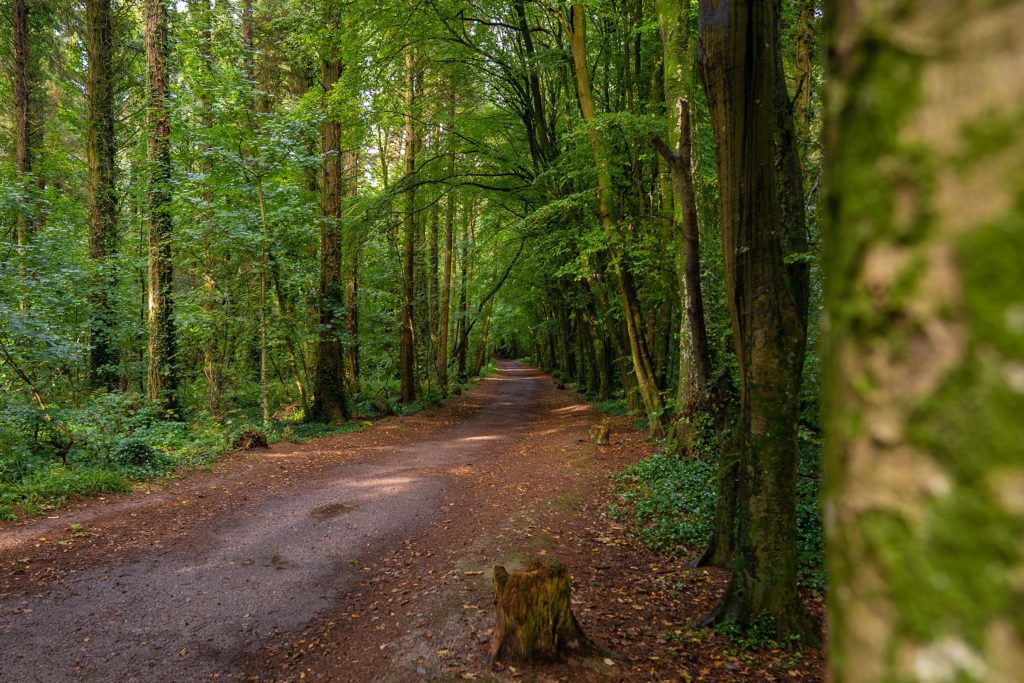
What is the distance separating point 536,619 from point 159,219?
41.1 feet

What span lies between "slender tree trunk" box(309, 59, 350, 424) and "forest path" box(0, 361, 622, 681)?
3293 mm

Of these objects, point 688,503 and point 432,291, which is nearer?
point 688,503

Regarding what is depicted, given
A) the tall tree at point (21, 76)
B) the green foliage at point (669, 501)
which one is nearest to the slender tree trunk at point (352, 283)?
the tall tree at point (21, 76)

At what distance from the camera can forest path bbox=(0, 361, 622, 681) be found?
479 cm

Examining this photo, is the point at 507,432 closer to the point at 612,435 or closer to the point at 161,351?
the point at 612,435

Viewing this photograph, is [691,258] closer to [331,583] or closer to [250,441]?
[331,583]

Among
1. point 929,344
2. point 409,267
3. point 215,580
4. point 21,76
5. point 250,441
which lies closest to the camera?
point 929,344

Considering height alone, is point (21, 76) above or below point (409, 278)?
above

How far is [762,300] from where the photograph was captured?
459 centimetres

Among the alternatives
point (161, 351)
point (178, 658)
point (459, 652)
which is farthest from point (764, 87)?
point (161, 351)

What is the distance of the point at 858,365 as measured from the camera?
2.05ft

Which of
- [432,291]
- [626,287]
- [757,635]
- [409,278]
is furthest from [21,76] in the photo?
[757,635]

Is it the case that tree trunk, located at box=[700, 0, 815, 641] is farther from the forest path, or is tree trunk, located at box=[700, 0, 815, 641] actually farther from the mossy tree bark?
the mossy tree bark

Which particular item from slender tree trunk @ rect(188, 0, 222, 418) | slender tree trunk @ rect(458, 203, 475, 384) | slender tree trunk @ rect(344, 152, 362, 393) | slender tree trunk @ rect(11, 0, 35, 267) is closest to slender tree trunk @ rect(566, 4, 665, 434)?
slender tree trunk @ rect(344, 152, 362, 393)
